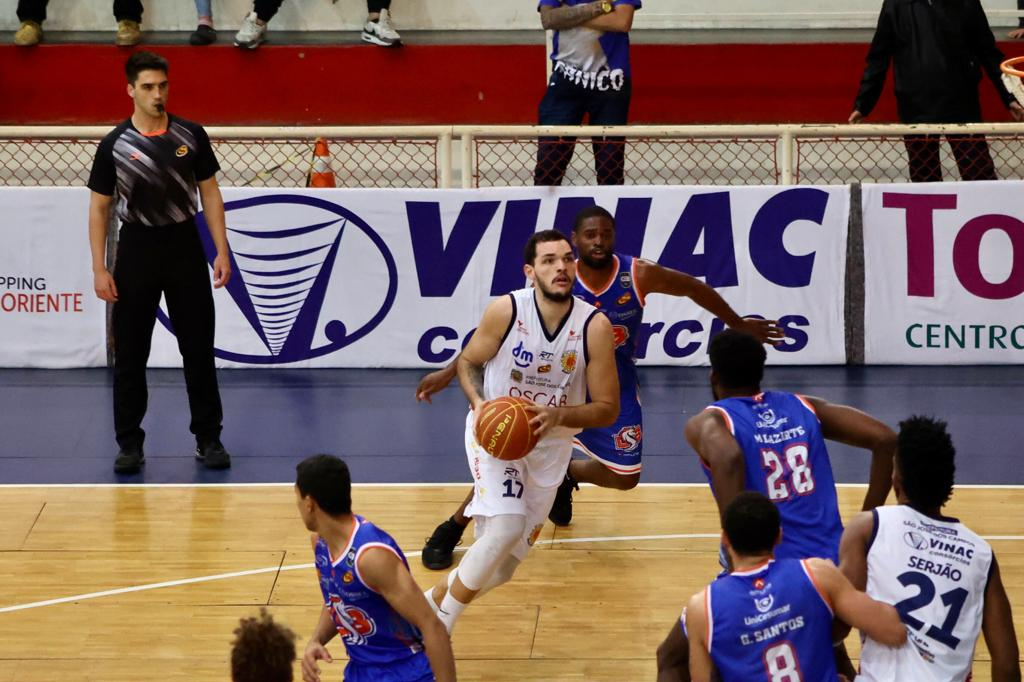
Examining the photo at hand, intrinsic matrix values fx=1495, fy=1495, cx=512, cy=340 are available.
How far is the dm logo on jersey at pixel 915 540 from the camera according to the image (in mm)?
4488

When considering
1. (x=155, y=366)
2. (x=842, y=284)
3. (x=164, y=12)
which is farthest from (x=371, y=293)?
(x=164, y=12)

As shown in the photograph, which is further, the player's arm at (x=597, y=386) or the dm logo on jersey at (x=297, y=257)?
the dm logo on jersey at (x=297, y=257)

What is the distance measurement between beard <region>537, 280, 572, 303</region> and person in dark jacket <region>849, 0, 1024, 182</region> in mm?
5489

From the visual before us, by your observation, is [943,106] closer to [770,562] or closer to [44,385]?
[44,385]

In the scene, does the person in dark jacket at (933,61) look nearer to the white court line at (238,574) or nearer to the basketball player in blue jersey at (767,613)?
the white court line at (238,574)

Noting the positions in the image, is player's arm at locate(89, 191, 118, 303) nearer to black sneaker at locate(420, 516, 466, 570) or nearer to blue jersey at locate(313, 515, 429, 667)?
black sneaker at locate(420, 516, 466, 570)

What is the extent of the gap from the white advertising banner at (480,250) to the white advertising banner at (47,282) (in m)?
0.90

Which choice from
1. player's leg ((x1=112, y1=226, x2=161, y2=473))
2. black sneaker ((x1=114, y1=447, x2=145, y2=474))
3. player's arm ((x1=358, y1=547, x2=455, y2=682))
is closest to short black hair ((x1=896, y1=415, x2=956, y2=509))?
player's arm ((x1=358, y1=547, x2=455, y2=682))

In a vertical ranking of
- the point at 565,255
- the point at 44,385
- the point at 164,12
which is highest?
the point at 164,12

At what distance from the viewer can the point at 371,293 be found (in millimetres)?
10523

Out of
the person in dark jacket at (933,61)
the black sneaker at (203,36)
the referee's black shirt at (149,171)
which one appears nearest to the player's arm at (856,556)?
the referee's black shirt at (149,171)

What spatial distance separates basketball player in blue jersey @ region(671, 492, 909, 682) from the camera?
14.1 ft

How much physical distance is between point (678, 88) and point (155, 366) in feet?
19.7

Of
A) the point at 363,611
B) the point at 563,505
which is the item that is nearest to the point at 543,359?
the point at 563,505
